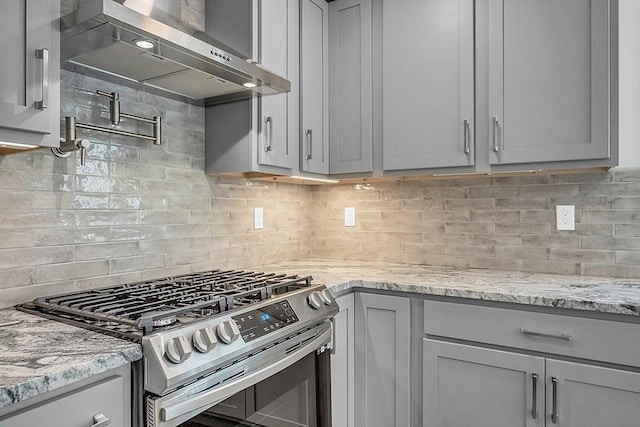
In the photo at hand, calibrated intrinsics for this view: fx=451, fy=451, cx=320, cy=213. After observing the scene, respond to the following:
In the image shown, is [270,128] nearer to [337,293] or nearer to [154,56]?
[154,56]

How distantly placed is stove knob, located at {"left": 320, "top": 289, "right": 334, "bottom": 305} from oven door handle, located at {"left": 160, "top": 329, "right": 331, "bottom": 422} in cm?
17

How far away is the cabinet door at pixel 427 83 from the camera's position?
2.10m

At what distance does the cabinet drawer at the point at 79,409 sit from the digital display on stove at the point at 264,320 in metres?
0.35

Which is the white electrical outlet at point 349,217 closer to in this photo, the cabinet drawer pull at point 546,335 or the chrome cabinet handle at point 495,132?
the chrome cabinet handle at point 495,132

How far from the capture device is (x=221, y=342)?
1.20 meters

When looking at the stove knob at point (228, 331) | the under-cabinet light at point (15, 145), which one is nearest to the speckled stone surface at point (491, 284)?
the stove knob at point (228, 331)

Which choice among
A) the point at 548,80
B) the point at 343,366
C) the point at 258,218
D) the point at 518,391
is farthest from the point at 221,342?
the point at 548,80

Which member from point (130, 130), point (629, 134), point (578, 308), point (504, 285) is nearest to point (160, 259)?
point (130, 130)

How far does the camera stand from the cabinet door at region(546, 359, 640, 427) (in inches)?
59.7

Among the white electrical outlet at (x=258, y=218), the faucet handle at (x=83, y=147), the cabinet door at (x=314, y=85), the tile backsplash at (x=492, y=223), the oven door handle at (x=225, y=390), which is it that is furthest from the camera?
the white electrical outlet at (x=258, y=218)

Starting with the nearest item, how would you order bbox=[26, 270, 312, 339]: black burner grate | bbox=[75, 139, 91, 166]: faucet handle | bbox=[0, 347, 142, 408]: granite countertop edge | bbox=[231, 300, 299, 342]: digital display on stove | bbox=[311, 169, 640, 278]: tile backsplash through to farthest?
1. bbox=[0, 347, 142, 408]: granite countertop edge
2. bbox=[26, 270, 312, 339]: black burner grate
3. bbox=[231, 300, 299, 342]: digital display on stove
4. bbox=[75, 139, 91, 166]: faucet handle
5. bbox=[311, 169, 640, 278]: tile backsplash

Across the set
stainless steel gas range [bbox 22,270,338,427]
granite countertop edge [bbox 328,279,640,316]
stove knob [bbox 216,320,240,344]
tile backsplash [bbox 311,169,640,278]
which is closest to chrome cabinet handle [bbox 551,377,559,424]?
granite countertop edge [bbox 328,279,640,316]

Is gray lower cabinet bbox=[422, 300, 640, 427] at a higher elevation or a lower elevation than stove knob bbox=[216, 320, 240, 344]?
lower

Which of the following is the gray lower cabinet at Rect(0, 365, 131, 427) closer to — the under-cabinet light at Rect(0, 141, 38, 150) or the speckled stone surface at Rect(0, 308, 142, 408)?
the speckled stone surface at Rect(0, 308, 142, 408)
